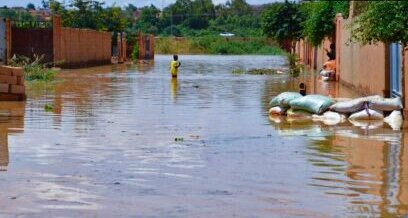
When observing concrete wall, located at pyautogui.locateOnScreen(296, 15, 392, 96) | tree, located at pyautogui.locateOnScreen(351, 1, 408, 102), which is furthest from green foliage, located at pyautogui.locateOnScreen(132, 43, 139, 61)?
tree, located at pyautogui.locateOnScreen(351, 1, 408, 102)

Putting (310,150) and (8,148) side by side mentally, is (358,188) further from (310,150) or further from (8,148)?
(8,148)

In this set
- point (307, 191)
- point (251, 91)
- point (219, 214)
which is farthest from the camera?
point (251, 91)

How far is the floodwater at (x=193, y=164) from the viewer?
751 centimetres

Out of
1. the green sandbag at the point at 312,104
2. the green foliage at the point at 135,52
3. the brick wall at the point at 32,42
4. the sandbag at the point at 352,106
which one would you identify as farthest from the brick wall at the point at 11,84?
the green foliage at the point at 135,52

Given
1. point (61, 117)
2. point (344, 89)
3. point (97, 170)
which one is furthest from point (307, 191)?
Result: point (344, 89)

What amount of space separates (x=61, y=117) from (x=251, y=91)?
30.8 ft

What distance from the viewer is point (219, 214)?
7.17 metres

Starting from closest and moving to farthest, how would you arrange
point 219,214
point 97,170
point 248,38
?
point 219,214
point 97,170
point 248,38

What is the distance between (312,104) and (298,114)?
355 millimetres

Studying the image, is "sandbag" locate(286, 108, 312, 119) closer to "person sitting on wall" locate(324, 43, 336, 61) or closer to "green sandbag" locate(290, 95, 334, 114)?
"green sandbag" locate(290, 95, 334, 114)

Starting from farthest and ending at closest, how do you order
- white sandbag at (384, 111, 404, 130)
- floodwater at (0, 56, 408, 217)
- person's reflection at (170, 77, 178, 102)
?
person's reflection at (170, 77, 178, 102), white sandbag at (384, 111, 404, 130), floodwater at (0, 56, 408, 217)

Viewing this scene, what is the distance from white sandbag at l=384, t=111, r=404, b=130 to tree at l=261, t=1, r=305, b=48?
35.4 m

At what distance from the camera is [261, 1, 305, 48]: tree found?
50812 millimetres

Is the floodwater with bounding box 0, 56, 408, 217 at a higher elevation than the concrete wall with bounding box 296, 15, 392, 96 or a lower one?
lower
